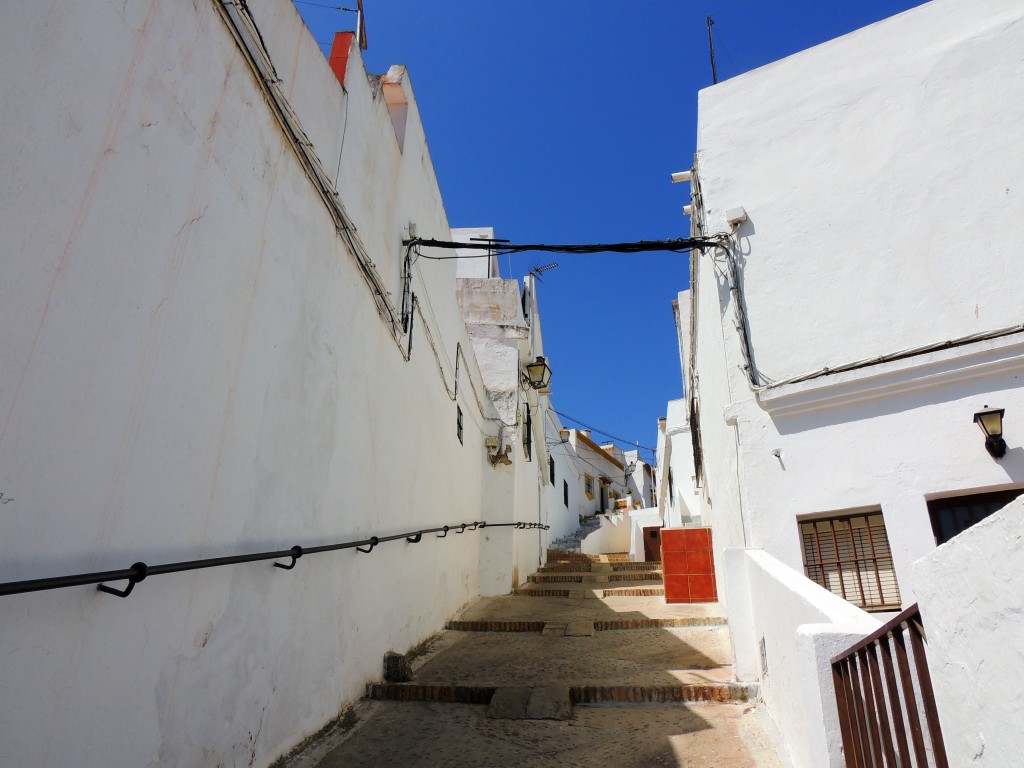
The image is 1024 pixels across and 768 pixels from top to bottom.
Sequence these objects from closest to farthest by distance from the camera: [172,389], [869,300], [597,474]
Result: [172,389], [869,300], [597,474]

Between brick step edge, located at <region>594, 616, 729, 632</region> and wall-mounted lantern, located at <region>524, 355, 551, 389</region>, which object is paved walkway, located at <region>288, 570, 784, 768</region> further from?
wall-mounted lantern, located at <region>524, 355, 551, 389</region>

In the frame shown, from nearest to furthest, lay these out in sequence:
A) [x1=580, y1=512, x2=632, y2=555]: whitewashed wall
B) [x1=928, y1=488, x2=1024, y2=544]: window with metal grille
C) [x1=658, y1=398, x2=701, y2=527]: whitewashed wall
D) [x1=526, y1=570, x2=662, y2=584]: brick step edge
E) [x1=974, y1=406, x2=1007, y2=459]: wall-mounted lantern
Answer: [x1=974, y1=406, x2=1007, y2=459]: wall-mounted lantern
[x1=928, y1=488, x2=1024, y2=544]: window with metal grille
[x1=526, y1=570, x2=662, y2=584]: brick step edge
[x1=658, y1=398, x2=701, y2=527]: whitewashed wall
[x1=580, y1=512, x2=632, y2=555]: whitewashed wall

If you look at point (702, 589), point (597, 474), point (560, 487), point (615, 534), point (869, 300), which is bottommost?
point (702, 589)

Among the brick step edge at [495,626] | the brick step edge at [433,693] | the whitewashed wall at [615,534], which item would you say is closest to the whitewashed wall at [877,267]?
the brick step edge at [495,626]

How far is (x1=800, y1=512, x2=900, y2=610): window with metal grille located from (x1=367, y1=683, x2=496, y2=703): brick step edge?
2475mm

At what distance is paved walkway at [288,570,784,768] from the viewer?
9.07ft

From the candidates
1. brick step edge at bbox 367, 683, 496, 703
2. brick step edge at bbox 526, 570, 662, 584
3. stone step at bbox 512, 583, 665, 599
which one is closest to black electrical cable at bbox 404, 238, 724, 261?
brick step edge at bbox 367, 683, 496, 703

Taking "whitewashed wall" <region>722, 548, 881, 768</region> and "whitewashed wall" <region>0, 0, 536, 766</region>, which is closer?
"whitewashed wall" <region>0, 0, 536, 766</region>

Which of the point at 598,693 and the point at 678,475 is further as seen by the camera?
the point at 678,475

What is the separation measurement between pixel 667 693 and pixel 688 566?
3.76 m

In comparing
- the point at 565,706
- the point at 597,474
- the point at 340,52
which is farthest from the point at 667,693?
the point at 597,474

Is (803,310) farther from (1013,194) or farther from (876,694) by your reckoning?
(876,694)

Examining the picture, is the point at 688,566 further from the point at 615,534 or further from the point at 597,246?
the point at 615,534

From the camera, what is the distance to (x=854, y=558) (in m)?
4.42
